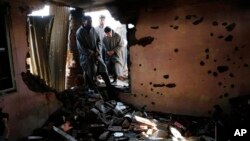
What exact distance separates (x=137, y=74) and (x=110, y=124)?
2051 mm

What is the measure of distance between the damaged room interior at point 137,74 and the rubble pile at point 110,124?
1.1 inches

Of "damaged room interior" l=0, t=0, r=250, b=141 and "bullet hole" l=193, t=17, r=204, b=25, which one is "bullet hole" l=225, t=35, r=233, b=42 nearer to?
"damaged room interior" l=0, t=0, r=250, b=141

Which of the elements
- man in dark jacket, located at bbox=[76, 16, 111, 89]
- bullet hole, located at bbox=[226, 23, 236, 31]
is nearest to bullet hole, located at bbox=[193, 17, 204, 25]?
bullet hole, located at bbox=[226, 23, 236, 31]

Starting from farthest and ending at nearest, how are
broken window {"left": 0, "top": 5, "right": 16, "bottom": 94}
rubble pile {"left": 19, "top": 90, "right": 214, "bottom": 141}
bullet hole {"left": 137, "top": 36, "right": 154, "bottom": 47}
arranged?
bullet hole {"left": 137, "top": 36, "right": 154, "bottom": 47} < rubble pile {"left": 19, "top": 90, "right": 214, "bottom": 141} < broken window {"left": 0, "top": 5, "right": 16, "bottom": 94}

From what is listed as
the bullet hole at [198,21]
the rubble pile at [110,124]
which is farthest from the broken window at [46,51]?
the bullet hole at [198,21]

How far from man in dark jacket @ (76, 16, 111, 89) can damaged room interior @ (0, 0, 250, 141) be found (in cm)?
3

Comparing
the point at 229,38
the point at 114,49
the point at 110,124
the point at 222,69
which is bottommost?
the point at 110,124

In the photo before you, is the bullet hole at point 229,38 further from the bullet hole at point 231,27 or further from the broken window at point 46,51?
the broken window at point 46,51

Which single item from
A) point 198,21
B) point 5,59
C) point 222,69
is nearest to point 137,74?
point 198,21

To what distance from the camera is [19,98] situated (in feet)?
20.7

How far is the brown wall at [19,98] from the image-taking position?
607 centimetres

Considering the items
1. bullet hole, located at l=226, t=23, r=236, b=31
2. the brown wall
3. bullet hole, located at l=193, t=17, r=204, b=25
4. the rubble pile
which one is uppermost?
bullet hole, located at l=193, t=17, r=204, b=25

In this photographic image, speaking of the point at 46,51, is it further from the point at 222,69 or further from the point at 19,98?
the point at 222,69

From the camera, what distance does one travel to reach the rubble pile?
6.54 meters
